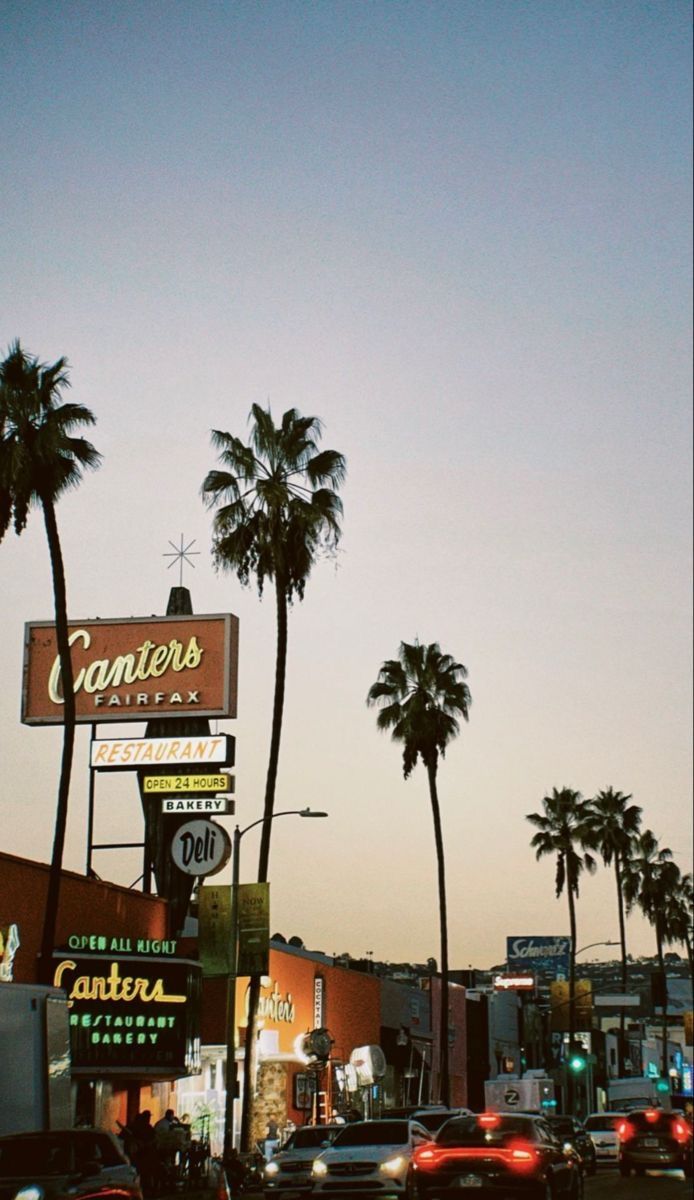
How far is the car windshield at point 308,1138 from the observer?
30.2 m

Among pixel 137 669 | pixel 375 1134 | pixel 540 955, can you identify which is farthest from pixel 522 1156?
pixel 540 955

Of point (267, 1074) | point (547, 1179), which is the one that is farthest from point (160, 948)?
point (547, 1179)

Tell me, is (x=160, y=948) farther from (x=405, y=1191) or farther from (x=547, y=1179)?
(x=547, y=1179)

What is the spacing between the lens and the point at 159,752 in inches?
1741

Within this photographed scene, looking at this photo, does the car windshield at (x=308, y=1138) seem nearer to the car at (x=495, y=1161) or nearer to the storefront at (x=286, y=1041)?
the car at (x=495, y=1161)

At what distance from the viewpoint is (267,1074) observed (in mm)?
47500

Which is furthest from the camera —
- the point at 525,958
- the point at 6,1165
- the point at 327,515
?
the point at 525,958

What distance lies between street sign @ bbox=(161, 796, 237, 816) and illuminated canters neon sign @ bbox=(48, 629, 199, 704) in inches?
160

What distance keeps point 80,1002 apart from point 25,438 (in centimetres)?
1350

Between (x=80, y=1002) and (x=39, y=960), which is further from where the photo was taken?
(x=80, y=1002)

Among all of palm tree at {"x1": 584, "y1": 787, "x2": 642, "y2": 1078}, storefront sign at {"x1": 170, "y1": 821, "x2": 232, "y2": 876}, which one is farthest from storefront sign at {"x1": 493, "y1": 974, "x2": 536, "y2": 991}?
storefront sign at {"x1": 170, "y1": 821, "x2": 232, "y2": 876}

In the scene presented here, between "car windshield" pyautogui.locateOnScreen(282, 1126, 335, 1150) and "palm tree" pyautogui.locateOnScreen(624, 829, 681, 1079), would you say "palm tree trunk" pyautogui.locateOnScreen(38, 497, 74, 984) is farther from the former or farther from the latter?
"palm tree" pyautogui.locateOnScreen(624, 829, 681, 1079)

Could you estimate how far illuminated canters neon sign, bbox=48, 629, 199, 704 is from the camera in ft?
150

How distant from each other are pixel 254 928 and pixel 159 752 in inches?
273
